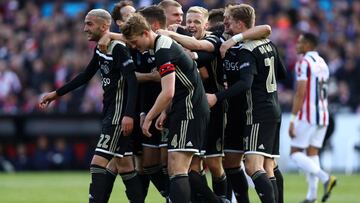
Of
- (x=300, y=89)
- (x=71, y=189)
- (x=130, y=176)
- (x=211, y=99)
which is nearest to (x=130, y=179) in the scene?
(x=130, y=176)

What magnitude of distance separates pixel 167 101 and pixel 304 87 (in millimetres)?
5269

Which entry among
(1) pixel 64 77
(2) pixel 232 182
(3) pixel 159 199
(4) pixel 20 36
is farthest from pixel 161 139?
(4) pixel 20 36

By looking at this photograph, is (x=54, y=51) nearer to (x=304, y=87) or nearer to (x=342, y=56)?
(x=342, y=56)

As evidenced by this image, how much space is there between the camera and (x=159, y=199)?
16.6 m

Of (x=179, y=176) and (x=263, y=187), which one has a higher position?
(x=179, y=176)

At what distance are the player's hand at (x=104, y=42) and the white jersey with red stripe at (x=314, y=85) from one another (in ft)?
15.4

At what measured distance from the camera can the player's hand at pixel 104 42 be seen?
41.2ft

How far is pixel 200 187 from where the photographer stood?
1281 cm

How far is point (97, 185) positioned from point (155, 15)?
222 centimetres

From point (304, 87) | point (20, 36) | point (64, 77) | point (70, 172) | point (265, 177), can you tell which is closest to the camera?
point (265, 177)

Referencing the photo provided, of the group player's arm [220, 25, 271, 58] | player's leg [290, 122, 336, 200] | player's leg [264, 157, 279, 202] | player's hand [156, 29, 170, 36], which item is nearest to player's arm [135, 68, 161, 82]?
player's hand [156, 29, 170, 36]

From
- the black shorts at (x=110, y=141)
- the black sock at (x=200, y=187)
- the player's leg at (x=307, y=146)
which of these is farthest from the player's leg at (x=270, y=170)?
the player's leg at (x=307, y=146)

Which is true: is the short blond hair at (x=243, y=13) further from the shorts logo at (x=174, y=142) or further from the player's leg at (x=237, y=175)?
the shorts logo at (x=174, y=142)

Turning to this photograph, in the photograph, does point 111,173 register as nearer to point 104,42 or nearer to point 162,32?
point 104,42
